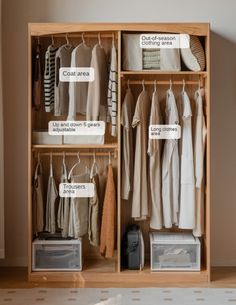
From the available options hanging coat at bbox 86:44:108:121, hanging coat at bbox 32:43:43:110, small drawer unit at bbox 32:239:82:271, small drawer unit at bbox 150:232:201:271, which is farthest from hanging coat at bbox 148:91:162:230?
hanging coat at bbox 32:43:43:110

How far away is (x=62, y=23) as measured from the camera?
13.4 ft

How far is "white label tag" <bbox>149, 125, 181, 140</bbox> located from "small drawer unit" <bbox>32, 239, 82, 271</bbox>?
97cm

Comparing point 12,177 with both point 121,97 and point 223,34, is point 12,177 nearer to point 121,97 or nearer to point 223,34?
point 121,97

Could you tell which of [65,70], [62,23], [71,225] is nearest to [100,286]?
[71,225]

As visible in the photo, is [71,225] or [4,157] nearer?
[71,225]

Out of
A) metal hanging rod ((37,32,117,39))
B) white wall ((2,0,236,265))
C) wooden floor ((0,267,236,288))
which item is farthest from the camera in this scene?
white wall ((2,0,236,265))

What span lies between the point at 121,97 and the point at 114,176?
61 centimetres

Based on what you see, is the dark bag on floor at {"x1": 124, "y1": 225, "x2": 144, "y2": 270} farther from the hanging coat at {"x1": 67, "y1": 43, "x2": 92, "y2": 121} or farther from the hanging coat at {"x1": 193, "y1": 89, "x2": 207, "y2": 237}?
the hanging coat at {"x1": 67, "y1": 43, "x2": 92, "y2": 121}

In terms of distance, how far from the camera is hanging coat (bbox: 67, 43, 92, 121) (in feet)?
13.4

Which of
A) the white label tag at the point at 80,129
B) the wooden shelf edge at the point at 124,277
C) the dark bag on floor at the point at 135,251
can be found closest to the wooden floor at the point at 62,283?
the wooden shelf edge at the point at 124,277

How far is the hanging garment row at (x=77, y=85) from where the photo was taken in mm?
4074

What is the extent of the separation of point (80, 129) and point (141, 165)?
A: 0.52 m

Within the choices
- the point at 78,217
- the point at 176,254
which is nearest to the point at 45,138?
the point at 78,217

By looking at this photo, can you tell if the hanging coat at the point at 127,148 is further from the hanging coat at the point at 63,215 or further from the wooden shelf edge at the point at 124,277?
the wooden shelf edge at the point at 124,277
